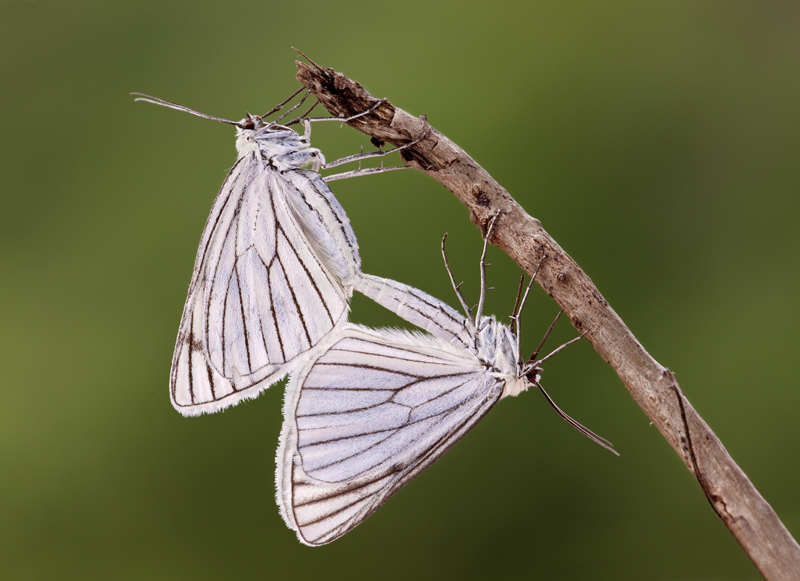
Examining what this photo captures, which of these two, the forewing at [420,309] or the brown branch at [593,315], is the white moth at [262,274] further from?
the brown branch at [593,315]

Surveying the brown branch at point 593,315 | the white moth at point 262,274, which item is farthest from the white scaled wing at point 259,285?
the brown branch at point 593,315

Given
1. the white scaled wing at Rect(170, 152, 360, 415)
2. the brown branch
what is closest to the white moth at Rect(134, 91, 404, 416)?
the white scaled wing at Rect(170, 152, 360, 415)

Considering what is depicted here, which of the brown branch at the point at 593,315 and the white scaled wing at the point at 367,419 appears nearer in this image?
the brown branch at the point at 593,315

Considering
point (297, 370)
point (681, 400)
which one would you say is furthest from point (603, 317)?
point (297, 370)

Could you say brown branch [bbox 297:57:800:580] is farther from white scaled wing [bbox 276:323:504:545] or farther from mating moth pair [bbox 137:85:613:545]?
white scaled wing [bbox 276:323:504:545]

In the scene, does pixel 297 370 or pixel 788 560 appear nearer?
pixel 788 560

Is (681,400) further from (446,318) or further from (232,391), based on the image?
(232,391)

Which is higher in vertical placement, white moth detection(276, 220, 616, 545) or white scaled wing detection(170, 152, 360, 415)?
white scaled wing detection(170, 152, 360, 415)

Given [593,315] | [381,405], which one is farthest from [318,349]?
[593,315]
